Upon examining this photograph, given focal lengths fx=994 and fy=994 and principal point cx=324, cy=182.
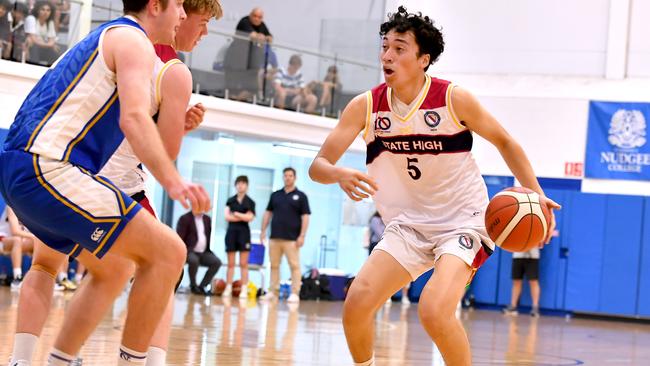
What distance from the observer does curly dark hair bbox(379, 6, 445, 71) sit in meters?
5.25

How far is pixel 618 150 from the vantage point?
1878cm

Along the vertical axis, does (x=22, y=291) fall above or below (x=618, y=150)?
below

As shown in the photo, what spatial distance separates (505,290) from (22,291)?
15.0 meters

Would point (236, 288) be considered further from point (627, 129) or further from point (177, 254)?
point (177, 254)

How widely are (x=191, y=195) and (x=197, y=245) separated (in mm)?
12521

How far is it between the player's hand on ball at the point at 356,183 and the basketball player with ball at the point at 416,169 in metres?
0.34

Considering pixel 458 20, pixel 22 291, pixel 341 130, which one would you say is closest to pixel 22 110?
pixel 22 291

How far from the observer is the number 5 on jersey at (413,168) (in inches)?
204

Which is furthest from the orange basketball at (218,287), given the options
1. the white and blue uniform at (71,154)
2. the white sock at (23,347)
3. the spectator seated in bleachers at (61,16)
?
the white and blue uniform at (71,154)

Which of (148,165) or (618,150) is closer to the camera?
(148,165)

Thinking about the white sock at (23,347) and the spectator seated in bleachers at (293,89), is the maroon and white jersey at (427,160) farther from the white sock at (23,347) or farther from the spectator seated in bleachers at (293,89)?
the spectator seated in bleachers at (293,89)

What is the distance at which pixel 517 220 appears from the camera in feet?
16.4

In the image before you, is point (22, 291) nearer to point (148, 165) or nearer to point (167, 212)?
point (148, 165)

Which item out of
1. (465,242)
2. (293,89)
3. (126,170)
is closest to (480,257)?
(465,242)
